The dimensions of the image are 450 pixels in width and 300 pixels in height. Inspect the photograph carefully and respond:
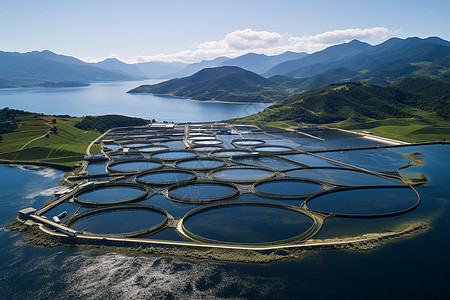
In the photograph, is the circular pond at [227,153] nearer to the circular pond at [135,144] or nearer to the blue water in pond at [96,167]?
the circular pond at [135,144]

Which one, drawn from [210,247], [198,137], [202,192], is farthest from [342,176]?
Result: [198,137]

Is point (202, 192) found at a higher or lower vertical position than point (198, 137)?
lower

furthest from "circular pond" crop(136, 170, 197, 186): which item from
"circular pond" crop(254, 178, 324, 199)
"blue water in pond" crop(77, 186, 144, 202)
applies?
"circular pond" crop(254, 178, 324, 199)

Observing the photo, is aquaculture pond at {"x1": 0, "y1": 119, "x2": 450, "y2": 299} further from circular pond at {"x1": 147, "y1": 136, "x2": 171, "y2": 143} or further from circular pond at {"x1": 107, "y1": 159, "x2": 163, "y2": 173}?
circular pond at {"x1": 147, "y1": 136, "x2": 171, "y2": 143}

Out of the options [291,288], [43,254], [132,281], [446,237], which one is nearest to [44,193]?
[43,254]

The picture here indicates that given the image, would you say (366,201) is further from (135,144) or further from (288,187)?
(135,144)
